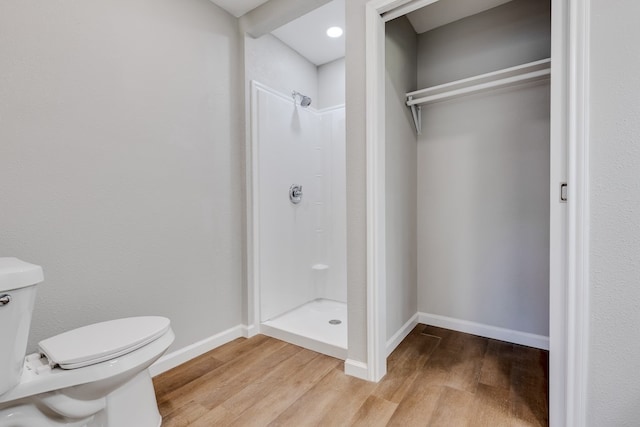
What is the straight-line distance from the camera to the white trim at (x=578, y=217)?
1.15 metres

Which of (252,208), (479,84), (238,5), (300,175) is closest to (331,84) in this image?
(300,175)

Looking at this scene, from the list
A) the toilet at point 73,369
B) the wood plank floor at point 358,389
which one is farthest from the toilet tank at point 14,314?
the wood plank floor at point 358,389

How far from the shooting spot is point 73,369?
1085 millimetres

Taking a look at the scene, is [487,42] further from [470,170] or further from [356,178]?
[356,178]

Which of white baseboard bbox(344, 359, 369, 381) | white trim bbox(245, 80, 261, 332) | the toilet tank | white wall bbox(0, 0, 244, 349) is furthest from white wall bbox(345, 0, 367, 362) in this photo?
the toilet tank

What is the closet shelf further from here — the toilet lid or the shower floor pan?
the toilet lid

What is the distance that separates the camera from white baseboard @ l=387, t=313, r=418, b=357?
201 centimetres

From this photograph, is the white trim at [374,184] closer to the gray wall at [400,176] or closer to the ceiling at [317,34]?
the gray wall at [400,176]

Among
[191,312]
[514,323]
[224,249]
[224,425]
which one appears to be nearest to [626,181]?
[514,323]

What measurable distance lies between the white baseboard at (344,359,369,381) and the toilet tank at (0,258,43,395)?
1.44 meters

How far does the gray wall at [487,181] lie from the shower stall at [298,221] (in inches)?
31.6

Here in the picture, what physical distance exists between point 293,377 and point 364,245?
0.87 meters

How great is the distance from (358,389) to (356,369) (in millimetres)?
127

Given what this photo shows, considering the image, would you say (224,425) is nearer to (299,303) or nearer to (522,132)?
(299,303)
